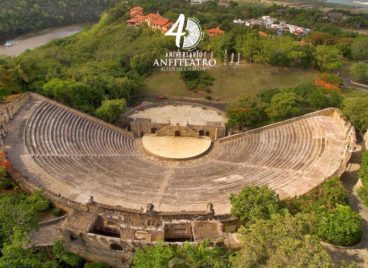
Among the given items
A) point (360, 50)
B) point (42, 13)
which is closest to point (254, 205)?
point (360, 50)

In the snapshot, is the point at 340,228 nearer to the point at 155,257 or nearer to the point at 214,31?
the point at 155,257

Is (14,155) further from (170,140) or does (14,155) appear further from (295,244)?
(295,244)

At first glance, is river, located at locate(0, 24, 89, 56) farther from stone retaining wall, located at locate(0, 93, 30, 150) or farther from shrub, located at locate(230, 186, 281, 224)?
shrub, located at locate(230, 186, 281, 224)

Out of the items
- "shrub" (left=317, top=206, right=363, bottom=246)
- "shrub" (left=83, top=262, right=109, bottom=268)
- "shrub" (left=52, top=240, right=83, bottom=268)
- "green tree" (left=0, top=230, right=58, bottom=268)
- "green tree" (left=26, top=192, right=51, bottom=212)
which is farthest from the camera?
"green tree" (left=26, top=192, right=51, bottom=212)

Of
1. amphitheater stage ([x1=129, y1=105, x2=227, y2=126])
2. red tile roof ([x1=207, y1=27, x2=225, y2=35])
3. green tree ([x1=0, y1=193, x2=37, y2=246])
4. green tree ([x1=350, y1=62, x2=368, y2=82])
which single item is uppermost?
red tile roof ([x1=207, y1=27, x2=225, y2=35])

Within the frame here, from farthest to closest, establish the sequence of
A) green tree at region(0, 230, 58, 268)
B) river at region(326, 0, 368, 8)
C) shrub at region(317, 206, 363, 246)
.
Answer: river at region(326, 0, 368, 8) < shrub at region(317, 206, 363, 246) < green tree at region(0, 230, 58, 268)

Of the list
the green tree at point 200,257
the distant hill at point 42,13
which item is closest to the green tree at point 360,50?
the green tree at point 200,257

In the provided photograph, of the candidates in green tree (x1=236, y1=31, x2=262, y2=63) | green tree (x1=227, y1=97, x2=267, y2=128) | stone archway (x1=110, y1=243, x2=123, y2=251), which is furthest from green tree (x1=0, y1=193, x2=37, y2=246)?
green tree (x1=236, y1=31, x2=262, y2=63)

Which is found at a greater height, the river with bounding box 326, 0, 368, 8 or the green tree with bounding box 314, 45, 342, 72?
the river with bounding box 326, 0, 368, 8
